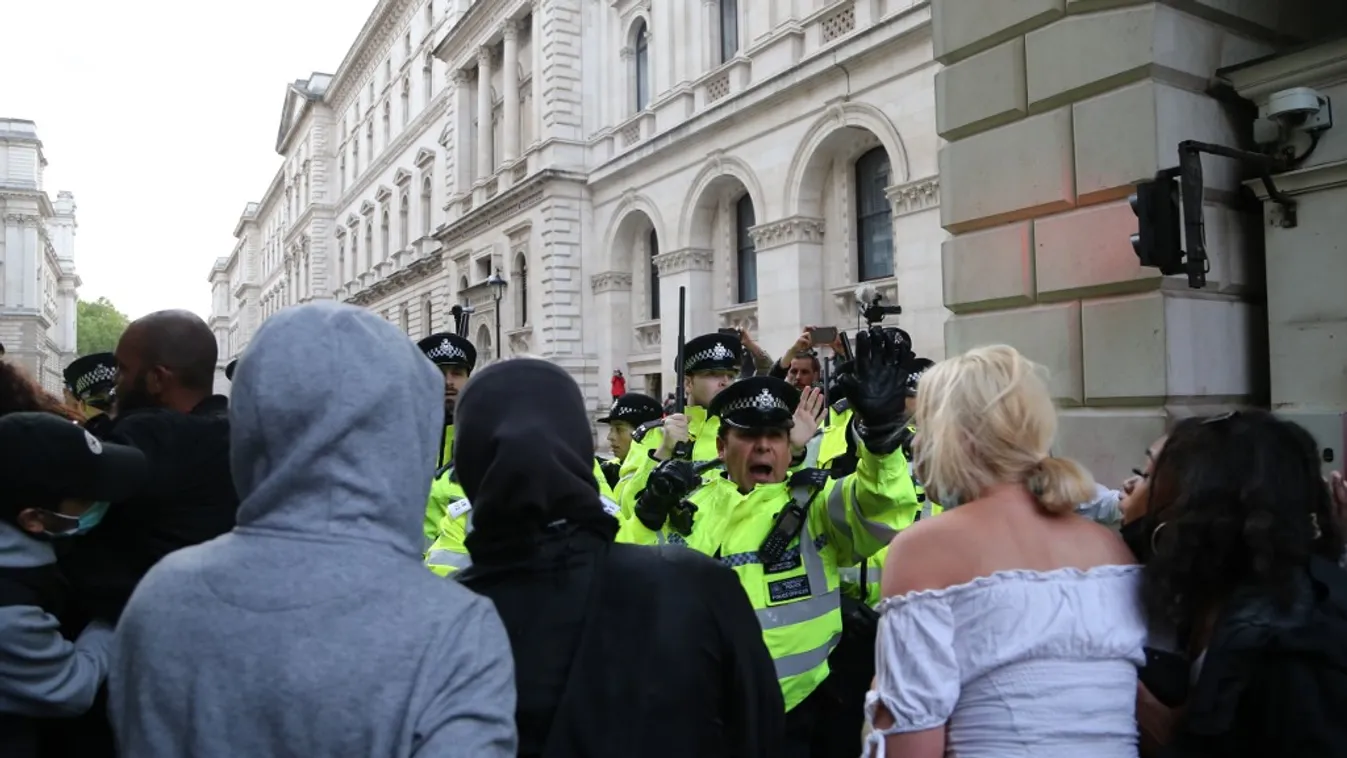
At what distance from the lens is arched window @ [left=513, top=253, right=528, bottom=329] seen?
3005 cm

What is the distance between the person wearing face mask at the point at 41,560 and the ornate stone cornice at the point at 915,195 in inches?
568

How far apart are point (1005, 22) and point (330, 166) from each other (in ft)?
200

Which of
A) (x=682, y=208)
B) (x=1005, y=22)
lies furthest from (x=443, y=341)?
(x=682, y=208)

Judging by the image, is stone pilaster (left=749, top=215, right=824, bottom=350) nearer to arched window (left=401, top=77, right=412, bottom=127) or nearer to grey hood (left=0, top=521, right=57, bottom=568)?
grey hood (left=0, top=521, right=57, bottom=568)

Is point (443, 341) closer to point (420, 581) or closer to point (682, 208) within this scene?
point (420, 581)

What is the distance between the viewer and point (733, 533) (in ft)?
11.3

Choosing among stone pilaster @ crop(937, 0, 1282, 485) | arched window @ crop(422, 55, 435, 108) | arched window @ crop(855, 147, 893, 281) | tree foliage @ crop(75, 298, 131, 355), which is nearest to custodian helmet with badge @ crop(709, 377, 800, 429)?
stone pilaster @ crop(937, 0, 1282, 485)

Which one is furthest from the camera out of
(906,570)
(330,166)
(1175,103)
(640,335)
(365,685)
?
(330,166)

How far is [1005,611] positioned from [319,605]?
1413 millimetres

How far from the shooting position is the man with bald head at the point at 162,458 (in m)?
2.39

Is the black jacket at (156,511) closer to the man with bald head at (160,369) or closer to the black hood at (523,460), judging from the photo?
the man with bald head at (160,369)

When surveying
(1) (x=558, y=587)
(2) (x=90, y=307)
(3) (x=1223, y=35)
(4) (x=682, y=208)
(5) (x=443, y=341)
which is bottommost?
Result: (1) (x=558, y=587)

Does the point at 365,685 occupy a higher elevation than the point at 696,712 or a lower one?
higher

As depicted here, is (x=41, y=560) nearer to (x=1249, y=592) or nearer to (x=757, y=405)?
(x=757, y=405)
